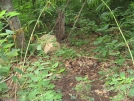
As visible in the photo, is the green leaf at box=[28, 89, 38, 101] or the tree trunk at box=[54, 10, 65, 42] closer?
the green leaf at box=[28, 89, 38, 101]

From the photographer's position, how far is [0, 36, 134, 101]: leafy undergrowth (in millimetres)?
2414

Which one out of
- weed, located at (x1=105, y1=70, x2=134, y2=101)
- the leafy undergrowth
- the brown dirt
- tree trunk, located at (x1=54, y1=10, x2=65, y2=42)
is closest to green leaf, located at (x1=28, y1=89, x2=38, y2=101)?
the leafy undergrowth

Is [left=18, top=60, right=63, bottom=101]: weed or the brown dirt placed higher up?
[left=18, top=60, right=63, bottom=101]: weed

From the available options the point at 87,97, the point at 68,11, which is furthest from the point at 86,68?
the point at 68,11

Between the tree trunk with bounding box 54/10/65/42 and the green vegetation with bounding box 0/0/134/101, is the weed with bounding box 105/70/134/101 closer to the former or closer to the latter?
the green vegetation with bounding box 0/0/134/101

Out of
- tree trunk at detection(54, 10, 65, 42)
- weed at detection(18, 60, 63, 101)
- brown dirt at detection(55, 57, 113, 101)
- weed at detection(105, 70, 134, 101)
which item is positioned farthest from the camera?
tree trunk at detection(54, 10, 65, 42)

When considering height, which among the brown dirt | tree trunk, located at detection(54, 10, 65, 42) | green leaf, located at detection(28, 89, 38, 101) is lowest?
the brown dirt

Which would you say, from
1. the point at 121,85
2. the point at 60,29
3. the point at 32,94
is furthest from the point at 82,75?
the point at 60,29

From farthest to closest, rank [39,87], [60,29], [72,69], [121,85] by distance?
1. [60,29]
2. [72,69]
3. [39,87]
4. [121,85]

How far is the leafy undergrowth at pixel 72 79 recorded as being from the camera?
2414mm

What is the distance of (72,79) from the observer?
2.79m

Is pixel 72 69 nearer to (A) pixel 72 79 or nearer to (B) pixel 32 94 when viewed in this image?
(A) pixel 72 79

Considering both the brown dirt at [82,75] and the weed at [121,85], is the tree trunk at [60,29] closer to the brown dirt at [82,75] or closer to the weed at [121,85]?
the brown dirt at [82,75]

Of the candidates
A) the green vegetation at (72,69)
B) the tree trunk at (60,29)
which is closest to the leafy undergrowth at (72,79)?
the green vegetation at (72,69)
